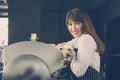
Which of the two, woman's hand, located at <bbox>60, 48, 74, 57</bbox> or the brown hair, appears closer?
woman's hand, located at <bbox>60, 48, 74, 57</bbox>

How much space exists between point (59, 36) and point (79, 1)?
0.36m

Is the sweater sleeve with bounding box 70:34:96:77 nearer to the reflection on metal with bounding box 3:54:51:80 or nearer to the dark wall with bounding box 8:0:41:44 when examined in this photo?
the dark wall with bounding box 8:0:41:44

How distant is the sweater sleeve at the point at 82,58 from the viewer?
1.77 meters

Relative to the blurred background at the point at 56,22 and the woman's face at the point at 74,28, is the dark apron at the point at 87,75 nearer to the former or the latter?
the blurred background at the point at 56,22

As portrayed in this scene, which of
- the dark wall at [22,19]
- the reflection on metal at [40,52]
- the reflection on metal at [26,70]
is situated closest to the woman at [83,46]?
the dark wall at [22,19]

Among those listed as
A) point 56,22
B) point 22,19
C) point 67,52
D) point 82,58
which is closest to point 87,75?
point 82,58

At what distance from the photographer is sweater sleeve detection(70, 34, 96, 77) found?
5.81ft

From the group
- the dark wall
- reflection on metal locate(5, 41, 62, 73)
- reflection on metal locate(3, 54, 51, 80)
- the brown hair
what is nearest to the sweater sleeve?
the brown hair

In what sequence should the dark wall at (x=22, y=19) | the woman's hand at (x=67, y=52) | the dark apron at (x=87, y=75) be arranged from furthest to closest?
the dark wall at (x=22, y=19), the dark apron at (x=87, y=75), the woman's hand at (x=67, y=52)

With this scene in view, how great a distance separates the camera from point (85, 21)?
196 cm

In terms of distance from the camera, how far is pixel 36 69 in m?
0.67

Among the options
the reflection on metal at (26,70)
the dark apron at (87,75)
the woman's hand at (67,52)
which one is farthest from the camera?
the dark apron at (87,75)

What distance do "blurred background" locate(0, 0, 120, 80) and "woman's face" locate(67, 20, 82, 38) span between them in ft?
0.14

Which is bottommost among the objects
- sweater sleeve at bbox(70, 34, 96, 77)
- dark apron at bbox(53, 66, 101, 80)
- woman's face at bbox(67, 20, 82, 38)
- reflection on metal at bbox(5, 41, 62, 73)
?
dark apron at bbox(53, 66, 101, 80)
